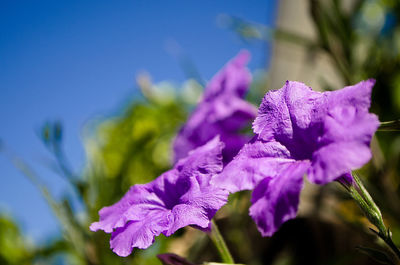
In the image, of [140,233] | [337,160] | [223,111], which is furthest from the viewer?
[223,111]

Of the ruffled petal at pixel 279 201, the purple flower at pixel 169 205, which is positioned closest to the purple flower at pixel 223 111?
the purple flower at pixel 169 205

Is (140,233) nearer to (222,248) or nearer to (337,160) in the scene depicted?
(222,248)

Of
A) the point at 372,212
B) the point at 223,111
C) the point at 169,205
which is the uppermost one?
the point at 223,111

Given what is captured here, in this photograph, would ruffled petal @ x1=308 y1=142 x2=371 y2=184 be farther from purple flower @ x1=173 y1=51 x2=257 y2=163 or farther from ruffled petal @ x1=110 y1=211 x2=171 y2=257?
purple flower @ x1=173 y1=51 x2=257 y2=163

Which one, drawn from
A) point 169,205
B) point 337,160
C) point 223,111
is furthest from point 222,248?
point 223,111

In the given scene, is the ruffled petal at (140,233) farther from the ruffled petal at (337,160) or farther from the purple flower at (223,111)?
the purple flower at (223,111)

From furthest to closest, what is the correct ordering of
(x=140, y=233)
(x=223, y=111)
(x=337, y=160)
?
(x=223, y=111) → (x=140, y=233) → (x=337, y=160)
